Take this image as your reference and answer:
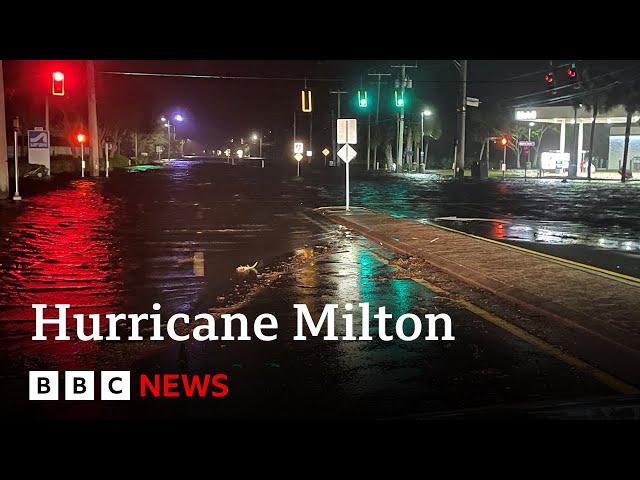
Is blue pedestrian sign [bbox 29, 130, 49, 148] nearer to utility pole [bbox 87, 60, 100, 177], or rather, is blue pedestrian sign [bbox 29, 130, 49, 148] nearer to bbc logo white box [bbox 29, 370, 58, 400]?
utility pole [bbox 87, 60, 100, 177]

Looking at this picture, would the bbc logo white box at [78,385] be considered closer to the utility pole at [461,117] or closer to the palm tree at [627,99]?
the palm tree at [627,99]

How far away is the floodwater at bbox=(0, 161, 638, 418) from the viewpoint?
621 cm

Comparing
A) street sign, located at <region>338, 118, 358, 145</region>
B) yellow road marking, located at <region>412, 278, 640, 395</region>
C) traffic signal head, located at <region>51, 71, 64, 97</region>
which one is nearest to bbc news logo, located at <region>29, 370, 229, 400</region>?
yellow road marking, located at <region>412, 278, 640, 395</region>

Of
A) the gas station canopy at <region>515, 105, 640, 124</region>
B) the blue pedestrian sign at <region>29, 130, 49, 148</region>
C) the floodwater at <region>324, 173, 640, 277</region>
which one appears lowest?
the floodwater at <region>324, 173, 640, 277</region>

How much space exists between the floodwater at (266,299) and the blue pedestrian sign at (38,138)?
1270 cm

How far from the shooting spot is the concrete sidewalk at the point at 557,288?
776 centimetres

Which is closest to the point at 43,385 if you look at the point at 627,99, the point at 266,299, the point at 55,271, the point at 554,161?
the point at 266,299

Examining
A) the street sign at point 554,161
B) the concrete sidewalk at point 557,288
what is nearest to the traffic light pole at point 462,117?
the street sign at point 554,161

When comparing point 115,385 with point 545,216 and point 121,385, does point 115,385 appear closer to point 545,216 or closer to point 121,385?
point 121,385

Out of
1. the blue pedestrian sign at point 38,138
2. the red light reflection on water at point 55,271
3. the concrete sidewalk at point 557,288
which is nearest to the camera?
the concrete sidewalk at point 557,288

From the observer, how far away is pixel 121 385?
256 inches

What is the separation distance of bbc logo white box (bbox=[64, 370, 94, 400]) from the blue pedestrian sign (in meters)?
32.4

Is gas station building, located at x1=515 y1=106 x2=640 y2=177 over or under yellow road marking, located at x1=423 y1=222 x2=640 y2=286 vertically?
over
